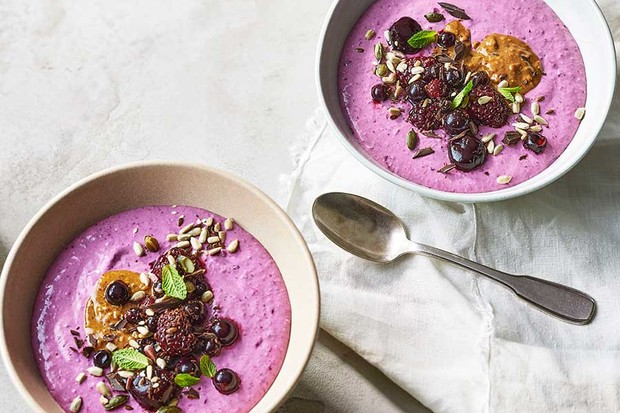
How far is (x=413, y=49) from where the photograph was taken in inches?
115

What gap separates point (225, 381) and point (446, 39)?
53.6 inches

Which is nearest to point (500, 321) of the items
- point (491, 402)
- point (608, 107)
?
point (491, 402)

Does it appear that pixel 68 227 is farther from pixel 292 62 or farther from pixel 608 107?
pixel 608 107

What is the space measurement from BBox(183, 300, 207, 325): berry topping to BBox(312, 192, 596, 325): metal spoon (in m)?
0.60

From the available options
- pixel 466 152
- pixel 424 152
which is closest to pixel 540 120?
pixel 466 152

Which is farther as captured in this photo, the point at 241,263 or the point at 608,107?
the point at 608,107

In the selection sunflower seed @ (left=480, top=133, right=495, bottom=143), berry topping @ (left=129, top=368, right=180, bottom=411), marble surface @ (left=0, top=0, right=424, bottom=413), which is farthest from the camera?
marble surface @ (left=0, top=0, right=424, bottom=413)

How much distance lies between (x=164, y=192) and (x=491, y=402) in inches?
46.7

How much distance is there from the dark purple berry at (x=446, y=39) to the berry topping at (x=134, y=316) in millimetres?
1331

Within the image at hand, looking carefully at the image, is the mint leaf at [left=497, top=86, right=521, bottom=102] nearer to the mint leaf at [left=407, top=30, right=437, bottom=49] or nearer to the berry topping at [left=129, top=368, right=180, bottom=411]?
the mint leaf at [left=407, top=30, right=437, bottom=49]

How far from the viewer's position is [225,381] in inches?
90.7

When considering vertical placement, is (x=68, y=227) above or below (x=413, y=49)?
below

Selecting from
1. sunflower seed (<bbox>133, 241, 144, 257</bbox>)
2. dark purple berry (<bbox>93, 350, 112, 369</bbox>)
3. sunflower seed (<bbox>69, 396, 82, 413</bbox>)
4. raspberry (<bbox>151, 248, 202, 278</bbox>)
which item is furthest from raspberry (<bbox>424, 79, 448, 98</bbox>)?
sunflower seed (<bbox>69, 396, 82, 413</bbox>)

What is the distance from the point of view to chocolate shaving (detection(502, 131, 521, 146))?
275 cm
